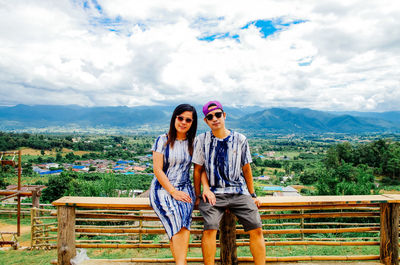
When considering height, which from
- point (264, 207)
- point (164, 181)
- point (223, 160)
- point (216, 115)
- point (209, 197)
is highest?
point (216, 115)

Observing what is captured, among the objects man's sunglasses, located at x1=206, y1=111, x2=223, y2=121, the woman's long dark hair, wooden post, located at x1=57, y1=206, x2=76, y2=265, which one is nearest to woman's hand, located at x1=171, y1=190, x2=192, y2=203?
the woman's long dark hair

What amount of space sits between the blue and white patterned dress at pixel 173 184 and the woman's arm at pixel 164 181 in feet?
0.10

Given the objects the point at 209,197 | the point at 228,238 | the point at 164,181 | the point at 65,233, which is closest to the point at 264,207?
the point at 228,238

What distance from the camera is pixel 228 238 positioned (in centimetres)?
224

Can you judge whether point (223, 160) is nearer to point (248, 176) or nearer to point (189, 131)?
point (248, 176)

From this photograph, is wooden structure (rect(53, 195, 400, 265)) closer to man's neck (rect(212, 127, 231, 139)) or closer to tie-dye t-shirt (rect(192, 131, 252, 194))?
tie-dye t-shirt (rect(192, 131, 252, 194))

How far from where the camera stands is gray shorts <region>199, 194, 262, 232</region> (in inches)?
78.4

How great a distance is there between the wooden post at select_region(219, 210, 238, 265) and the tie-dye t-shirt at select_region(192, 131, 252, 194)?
281mm

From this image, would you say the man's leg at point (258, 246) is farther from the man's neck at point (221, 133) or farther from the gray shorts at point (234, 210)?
the man's neck at point (221, 133)

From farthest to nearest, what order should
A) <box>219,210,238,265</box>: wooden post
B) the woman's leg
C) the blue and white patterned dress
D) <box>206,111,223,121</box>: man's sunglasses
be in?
1. <box>219,210,238,265</box>: wooden post
2. <box>206,111,223,121</box>: man's sunglasses
3. the blue and white patterned dress
4. the woman's leg

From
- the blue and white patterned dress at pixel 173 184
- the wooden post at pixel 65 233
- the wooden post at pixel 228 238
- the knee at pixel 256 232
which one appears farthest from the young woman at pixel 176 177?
the wooden post at pixel 65 233

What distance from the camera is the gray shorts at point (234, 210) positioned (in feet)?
6.54

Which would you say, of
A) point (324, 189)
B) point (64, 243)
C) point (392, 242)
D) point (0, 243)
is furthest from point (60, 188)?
point (392, 242)

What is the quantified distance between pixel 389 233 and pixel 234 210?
4.87 feet
